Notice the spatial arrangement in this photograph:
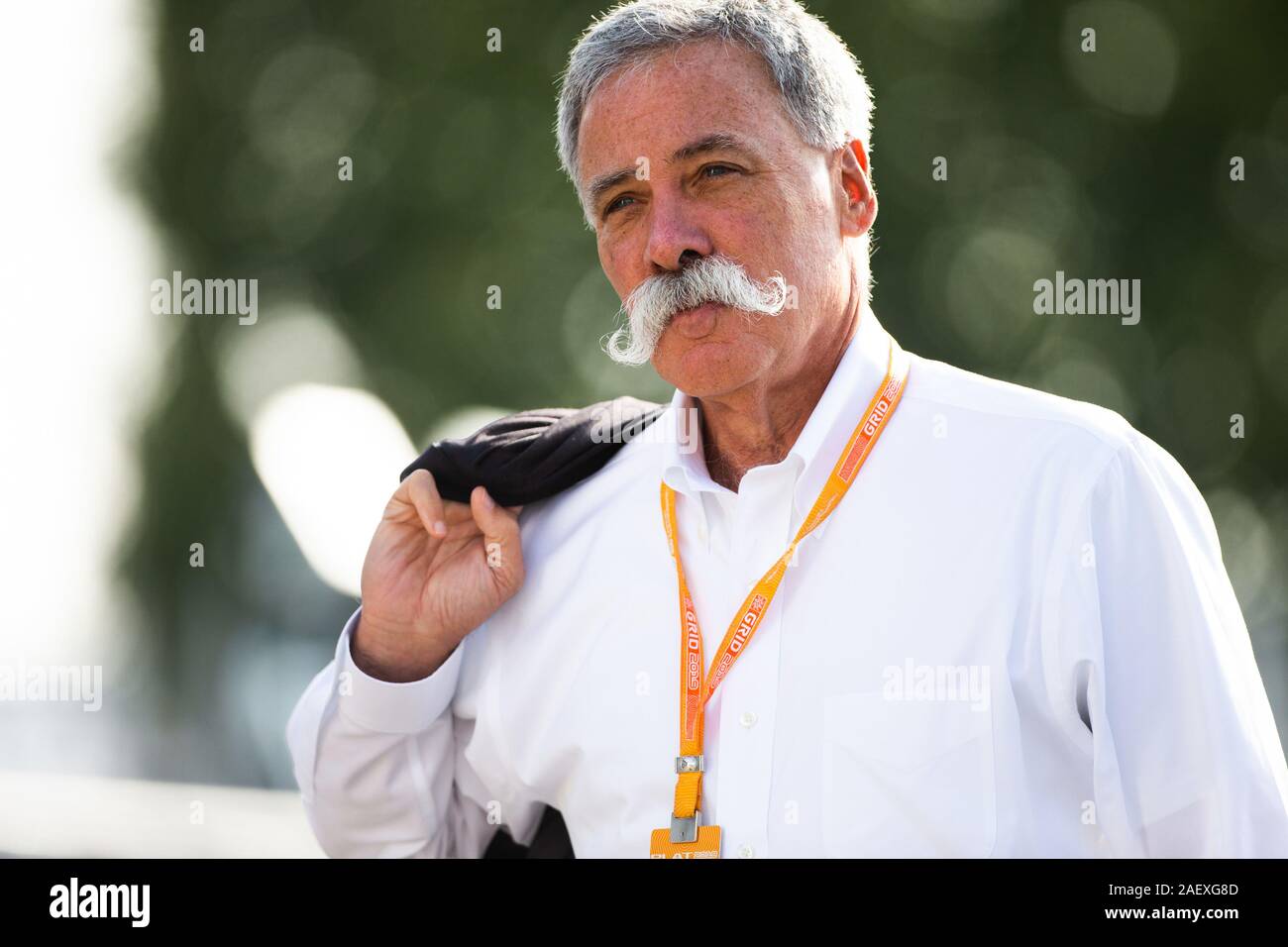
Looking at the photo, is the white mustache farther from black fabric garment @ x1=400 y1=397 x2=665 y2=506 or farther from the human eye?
black fabric garment @ x1=400 y1=397 x2=665 y2=506

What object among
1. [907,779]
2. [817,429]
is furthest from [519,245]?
[907,779]

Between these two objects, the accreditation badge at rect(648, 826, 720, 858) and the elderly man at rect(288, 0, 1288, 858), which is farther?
the accreditation badge at rect(648, 826, 720, 858)

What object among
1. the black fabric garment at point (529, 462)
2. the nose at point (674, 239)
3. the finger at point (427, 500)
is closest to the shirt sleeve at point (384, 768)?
the black fabric garment at point (529, 462)

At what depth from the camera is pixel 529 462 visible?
10.1 feet

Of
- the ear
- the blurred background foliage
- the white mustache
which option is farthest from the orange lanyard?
the blurred background foliage

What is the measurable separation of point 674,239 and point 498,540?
80cm

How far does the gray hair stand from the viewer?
9.55 ft

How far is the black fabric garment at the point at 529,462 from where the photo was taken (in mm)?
3049

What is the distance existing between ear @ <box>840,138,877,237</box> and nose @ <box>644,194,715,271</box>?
16.9 inches

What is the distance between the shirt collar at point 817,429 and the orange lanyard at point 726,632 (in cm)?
3

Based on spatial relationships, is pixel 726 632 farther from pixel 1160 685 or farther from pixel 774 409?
pixel 1160 685

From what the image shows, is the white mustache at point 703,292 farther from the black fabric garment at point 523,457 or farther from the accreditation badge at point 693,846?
the accreditation badge at point 693,846

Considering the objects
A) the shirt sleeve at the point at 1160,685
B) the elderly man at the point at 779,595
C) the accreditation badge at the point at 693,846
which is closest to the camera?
the shirt sleeve at the point at 1160,685

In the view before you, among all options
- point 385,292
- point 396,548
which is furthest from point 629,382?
point 396,548
